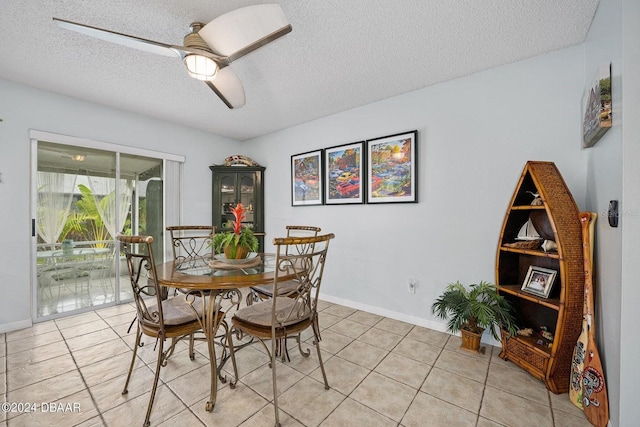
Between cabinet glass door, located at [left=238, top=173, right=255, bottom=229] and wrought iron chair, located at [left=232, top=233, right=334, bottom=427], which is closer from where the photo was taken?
wrought iron chair, located at [left=232, top=233, right=334, bottom=427]

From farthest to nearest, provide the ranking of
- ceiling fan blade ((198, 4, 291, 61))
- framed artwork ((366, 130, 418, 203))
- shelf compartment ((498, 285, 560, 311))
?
framed artwork ((366, 130, 418, 203)) → shelf compartment ((498, 285, 560, 311)) → ceiling fan blade ((198, 4, 291, 61))

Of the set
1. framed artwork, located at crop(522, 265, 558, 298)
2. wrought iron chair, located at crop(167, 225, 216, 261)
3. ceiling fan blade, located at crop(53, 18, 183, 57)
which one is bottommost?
framed artwork, located at crop(522, 265, 558, 298)

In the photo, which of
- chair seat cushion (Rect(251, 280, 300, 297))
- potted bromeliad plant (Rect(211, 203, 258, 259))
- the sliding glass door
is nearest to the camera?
potted bromeliad plant (Rect(211, 203, 258, 259))

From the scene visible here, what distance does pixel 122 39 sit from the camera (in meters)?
1.56

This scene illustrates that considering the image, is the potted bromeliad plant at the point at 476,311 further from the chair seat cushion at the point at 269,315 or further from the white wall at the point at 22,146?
the white wall at the point at 22,146

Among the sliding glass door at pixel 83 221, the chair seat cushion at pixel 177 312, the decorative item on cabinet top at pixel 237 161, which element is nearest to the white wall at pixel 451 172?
the decorative item on cabinet top at pixel 237 161

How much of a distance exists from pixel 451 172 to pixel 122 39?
2826mm

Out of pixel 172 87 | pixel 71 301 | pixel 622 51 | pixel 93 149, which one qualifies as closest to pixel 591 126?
pixel 622 51

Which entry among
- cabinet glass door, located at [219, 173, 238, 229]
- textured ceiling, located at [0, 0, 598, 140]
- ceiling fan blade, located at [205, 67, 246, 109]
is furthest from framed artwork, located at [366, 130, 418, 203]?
cabinet glass door, located at [219, 173, 238, 229]

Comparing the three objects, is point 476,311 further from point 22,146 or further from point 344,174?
point 22,146

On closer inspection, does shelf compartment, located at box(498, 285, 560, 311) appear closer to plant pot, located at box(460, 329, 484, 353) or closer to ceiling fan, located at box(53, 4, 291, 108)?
plant pot, located at box(460, 329, 484, 353)

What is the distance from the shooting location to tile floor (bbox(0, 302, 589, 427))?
1.51 metres

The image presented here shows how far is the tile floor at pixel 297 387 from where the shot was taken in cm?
151

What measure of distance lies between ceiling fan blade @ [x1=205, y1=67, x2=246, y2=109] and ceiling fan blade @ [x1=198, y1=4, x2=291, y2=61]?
23 cm
